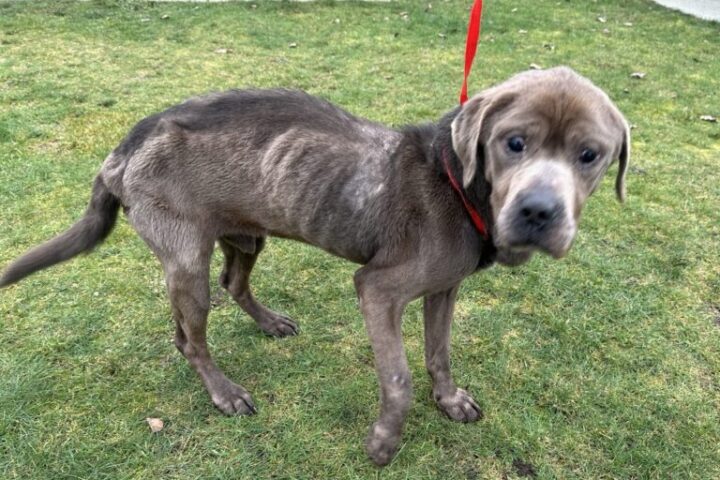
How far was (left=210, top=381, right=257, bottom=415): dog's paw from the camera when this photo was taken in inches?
128

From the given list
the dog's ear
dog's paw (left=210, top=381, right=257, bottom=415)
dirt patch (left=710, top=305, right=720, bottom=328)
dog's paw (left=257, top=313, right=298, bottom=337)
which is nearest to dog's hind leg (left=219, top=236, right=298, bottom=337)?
dog's paw (left=257, top=313, right=298, bottom=337)

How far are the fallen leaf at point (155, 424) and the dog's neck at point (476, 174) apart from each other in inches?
70.9

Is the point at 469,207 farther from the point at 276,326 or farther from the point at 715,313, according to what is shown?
the point at 715,313

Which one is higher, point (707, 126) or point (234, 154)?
point (234, 154)

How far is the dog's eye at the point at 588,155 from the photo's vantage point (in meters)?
2.36

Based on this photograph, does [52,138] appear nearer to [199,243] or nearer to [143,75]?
[143,75]

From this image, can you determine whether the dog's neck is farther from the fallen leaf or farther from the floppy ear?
the fallen leaf

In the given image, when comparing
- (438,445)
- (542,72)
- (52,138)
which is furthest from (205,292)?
(52,138)

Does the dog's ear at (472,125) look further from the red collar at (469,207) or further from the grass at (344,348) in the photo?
the grass at (344,348)

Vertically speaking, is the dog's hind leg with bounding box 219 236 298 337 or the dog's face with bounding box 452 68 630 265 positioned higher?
the dog's face with bounding box 452 68 630 265

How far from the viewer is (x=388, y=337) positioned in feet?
9.36

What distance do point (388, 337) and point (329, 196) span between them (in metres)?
0.72

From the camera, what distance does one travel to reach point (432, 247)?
274 centimetres

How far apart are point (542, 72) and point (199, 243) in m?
1.73
